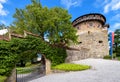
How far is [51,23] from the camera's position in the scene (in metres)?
15.5

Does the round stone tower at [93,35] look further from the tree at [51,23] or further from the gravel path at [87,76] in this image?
the gravel path at [87,76]

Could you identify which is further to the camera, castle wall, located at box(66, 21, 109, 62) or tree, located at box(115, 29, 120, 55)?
tree, located at box(115, 29, 120, 55)

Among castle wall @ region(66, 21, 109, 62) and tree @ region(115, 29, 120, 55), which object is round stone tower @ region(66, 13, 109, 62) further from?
tree @ region(115, 29, 120, 55)

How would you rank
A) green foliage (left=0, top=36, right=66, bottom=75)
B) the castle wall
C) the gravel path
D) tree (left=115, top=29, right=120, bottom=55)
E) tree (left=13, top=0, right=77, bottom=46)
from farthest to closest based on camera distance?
tree (left=115, top=29, right=120, bottom=55), the castle wall, tree (left=13, top=0, right=77, bottom=46), green foliage (left=0, top=36, right=66, bottom=75), the gravel path

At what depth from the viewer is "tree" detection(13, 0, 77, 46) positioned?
1602 centimetres

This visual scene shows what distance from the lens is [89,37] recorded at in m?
30.1

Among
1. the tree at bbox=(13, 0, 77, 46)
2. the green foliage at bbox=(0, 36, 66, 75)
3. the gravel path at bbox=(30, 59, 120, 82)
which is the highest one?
the tree at bbox=(13, 0, 77, 46)

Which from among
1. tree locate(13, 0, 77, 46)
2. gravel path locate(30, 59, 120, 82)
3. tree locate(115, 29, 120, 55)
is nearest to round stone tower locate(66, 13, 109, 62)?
tree locate(115, 29, 120, 55)

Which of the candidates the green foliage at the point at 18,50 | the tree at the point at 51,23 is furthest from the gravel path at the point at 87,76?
the tree at the point at 51,23

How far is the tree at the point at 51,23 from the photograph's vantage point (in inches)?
631

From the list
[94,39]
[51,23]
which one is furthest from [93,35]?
[51,23]

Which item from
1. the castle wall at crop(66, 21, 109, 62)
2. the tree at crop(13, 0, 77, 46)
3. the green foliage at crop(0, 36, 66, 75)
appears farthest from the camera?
the castle wall at crop(66, 21, 109, 62)

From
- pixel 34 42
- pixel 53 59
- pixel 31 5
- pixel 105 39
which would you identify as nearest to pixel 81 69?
pixel 53 59

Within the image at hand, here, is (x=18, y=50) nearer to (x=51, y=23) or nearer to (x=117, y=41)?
(x=51, y=23)
